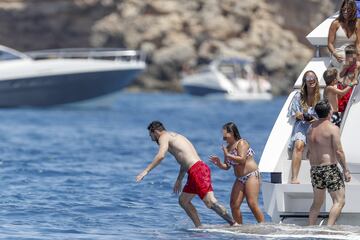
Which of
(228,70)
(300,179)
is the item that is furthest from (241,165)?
(228,70)

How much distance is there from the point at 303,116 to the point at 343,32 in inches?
47.0

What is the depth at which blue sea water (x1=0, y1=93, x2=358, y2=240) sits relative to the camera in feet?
46.9

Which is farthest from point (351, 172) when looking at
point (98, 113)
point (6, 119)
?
point (98, 113)

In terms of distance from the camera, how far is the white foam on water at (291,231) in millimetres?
12305

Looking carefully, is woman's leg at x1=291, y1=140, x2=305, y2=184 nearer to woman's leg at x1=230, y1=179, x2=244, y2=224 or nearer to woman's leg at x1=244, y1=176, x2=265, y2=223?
woman's leg at x1=244, y1=176, x2=265, y2=223

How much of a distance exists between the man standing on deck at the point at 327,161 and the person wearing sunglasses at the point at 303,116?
21.8 inches

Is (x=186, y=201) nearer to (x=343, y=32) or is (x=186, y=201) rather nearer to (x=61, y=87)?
(x=343, y=32)

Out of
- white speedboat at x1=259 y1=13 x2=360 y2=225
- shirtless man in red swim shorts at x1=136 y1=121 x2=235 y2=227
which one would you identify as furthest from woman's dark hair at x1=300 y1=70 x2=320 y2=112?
shirtless man in red swim shorts at x1=136 y1=121 x2=235 y2=227

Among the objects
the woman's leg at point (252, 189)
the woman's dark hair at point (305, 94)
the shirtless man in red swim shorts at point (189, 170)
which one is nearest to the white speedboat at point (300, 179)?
the woman's leg at point (252, 189)

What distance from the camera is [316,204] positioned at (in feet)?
41.1

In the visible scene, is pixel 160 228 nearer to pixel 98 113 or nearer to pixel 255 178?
pixel 255 178

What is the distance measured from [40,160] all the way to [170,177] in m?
3.99

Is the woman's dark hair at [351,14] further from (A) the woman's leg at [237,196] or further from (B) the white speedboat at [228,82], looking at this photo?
(B) the white speedboat at [228,82]

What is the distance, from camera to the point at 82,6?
254ft
